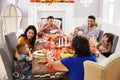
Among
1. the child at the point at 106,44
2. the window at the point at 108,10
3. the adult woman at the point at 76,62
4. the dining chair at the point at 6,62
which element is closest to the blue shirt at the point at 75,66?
the adult woman at the point at 76,62

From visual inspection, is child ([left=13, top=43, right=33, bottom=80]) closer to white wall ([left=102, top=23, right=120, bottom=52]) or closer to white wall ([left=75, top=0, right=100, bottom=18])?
white wall ([left=102, top=23, right=120, bottom=52])

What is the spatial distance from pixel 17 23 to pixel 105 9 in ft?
8.63

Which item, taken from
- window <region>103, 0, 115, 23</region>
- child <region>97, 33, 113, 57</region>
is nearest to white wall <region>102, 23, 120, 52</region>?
window <region>103, 0, 115, 23</region>

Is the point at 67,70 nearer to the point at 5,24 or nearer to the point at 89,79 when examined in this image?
the point at 89,79

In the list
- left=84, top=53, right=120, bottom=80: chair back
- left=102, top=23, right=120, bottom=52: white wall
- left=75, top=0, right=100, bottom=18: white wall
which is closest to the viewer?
left=84, top=53, right=120, bottom=80: chair back

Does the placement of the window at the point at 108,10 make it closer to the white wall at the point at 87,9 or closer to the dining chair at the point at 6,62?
the white wall at the point at 87,9

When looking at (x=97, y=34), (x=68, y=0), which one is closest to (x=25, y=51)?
(x=97, y=34)

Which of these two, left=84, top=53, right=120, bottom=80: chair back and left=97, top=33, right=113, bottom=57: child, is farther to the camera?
left=97, top=33, right=113, bottom=57: child

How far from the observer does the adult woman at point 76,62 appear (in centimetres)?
179

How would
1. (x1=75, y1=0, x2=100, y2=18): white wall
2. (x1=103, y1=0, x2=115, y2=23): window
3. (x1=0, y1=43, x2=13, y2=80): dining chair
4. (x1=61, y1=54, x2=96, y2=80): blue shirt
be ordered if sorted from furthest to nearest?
(x1=75, y1=0, x2=100, y2=18): white wall
(x1=103, y1=0, x2=115, y2=23): window
(x1=0, y1=43, x2=13, y2=80): dining chair
(x1=61, y1=54, x2=96, y2=80): blue shirt

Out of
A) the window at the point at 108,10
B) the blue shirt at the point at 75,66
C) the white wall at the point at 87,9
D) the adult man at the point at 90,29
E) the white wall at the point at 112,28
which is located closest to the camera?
the blue shirt at the point at 75,66

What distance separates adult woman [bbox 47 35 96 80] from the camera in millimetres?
1791

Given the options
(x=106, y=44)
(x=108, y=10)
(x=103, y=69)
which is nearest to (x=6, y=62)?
(x=103, y=69)

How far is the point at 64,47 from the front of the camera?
2797 millimetres
